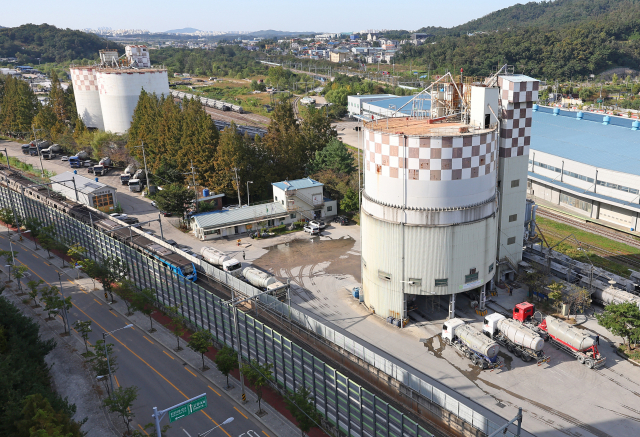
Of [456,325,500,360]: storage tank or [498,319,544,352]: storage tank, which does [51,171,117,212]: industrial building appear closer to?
[456,325,500,360]: storage tank

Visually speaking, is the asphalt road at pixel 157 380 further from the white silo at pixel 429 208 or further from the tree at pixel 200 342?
the white silo at pixel 429 208

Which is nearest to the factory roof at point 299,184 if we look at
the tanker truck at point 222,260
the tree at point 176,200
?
the tree at point 176,200

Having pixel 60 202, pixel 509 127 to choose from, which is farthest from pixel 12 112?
pixel 509 127

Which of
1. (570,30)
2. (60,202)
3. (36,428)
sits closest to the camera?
(36,428)

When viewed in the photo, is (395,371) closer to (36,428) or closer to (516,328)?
(516,328)

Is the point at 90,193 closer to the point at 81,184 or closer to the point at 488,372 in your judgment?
the point at 81,184

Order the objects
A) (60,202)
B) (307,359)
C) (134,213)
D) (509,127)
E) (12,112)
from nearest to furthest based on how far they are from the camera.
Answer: (307,359) < (509,127) < (60,202) < (134,213) < (12,112)

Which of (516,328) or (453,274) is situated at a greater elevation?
(453,274)
